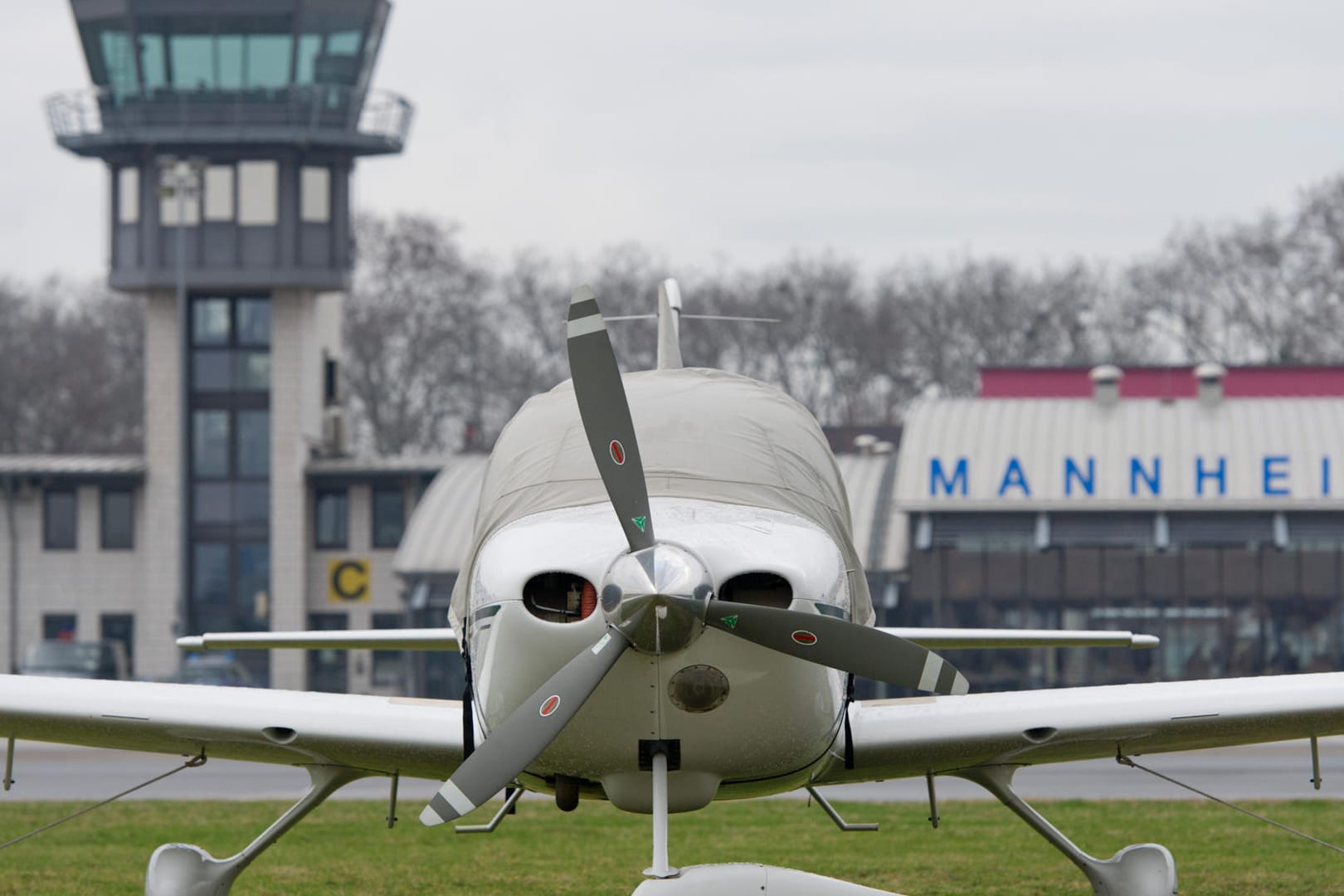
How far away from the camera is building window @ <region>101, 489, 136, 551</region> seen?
45.9 m

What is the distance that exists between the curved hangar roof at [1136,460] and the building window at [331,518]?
14.1 metres

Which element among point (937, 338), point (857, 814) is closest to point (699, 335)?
point (937, 338)

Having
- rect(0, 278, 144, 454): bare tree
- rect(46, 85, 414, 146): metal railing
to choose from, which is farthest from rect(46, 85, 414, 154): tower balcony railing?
rect(0, 278, 144, 454): bare tree

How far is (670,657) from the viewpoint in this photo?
792 centimetres

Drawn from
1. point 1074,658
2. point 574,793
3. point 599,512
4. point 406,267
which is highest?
point 406,267

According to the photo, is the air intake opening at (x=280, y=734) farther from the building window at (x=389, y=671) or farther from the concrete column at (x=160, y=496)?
the concrete column at (x=160, y=496)

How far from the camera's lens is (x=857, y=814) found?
1736cm

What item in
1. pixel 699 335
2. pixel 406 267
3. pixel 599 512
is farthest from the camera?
pixel 406 267

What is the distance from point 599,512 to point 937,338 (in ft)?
204

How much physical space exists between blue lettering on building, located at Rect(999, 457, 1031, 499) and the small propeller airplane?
86.2ft

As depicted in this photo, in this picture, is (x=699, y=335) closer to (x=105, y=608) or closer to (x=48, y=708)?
(x=105, y=608)

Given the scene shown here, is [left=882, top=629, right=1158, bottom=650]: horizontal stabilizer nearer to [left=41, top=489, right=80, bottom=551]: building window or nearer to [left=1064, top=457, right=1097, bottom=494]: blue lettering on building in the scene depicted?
[left=1064, top=457, right=1097, bottom=494]: blue lettering on building

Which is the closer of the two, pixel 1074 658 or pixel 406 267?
pixel 1074 658

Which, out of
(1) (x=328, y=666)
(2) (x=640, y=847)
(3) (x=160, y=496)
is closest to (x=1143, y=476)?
(1) (x=328, y=666)
